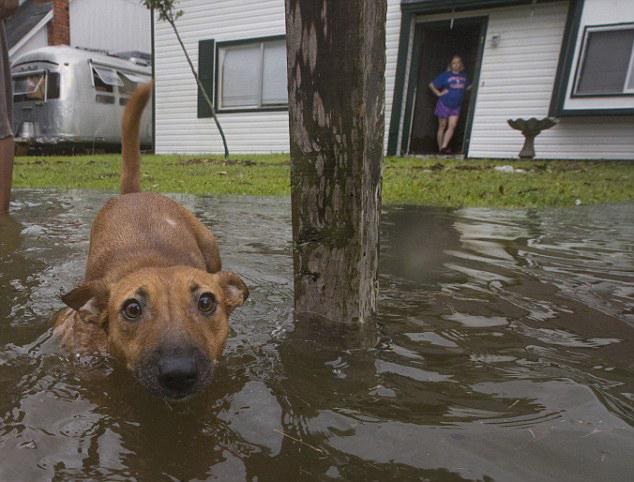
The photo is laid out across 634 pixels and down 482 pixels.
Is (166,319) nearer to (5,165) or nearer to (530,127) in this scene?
(5,165)

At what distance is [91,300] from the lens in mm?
2379

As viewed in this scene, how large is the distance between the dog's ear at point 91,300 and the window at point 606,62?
11363mm

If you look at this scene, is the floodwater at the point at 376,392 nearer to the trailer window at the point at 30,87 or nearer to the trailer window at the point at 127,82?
the trailer window at the point at 30,87

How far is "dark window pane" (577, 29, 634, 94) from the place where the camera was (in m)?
10.6

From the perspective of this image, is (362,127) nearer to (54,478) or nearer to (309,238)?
(309,238)

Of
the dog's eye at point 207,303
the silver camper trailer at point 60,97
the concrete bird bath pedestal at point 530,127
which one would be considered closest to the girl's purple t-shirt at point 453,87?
the concrete bird bath pedestal at point 530,127

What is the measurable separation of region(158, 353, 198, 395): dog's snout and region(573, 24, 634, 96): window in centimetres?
1157

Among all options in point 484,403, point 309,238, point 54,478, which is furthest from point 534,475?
point 54,478

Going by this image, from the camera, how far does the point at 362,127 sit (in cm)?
196

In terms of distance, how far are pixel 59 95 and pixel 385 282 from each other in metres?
16.0

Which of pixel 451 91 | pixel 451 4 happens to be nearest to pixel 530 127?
pixel 451 91

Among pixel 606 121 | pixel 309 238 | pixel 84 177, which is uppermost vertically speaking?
pixel 606 121

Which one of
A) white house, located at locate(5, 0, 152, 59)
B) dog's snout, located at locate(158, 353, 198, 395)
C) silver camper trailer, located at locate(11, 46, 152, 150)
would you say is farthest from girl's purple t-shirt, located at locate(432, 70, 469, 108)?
white house, located at locate(5, 0, 152, 59)

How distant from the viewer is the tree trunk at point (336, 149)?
6.11ft
